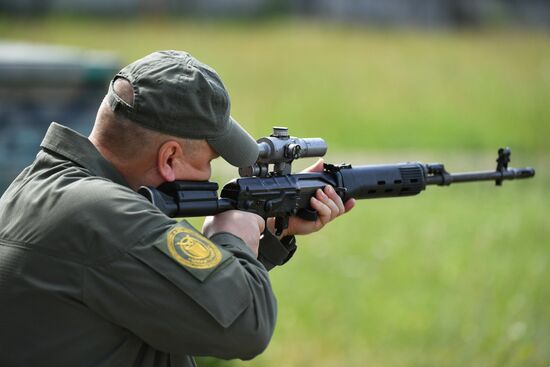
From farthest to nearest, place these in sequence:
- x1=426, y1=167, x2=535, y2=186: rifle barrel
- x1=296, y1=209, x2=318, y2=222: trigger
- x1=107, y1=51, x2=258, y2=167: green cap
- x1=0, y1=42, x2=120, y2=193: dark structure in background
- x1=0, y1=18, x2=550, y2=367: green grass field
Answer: x1=0, y1=42, x2=120, y2=193: dark structure in background
x1=0, y1=18, x2=550, y2=367: green grass field
x1=426, y1=167, x2=535, y2=186: rifle barrel
x1=296, y1=209, x2=318, y2=222: trigger
x1=107, y1=51, x2=258, y2=167: green cap

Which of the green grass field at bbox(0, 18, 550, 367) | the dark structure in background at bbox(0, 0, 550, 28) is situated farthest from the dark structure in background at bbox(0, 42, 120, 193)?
the dark structure in background at bbox(0, 0, 550, 28)

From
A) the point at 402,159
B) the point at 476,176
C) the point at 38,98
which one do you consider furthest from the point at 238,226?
the point at 402,159

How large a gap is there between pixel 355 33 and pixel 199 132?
26.6 m

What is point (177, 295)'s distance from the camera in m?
2.79

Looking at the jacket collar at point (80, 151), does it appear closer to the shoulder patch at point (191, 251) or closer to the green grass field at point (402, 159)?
the shoulder patch at point (191, 251)

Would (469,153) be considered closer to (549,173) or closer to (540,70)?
(549,173)

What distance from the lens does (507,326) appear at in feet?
21.4

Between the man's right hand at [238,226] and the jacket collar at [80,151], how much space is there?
0.38 m

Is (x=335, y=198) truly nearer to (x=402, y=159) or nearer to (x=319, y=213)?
(x=319, y=213)

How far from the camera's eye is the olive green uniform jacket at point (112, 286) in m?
Answer: 2.78

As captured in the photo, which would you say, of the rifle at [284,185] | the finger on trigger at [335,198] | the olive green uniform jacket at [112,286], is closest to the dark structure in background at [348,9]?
the rifle at [284,185]

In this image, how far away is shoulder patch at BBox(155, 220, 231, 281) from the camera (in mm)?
2812

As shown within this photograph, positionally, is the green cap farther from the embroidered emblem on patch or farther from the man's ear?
the embroidered emblem on patch

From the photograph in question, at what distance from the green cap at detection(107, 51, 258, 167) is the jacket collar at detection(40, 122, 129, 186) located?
151mm
